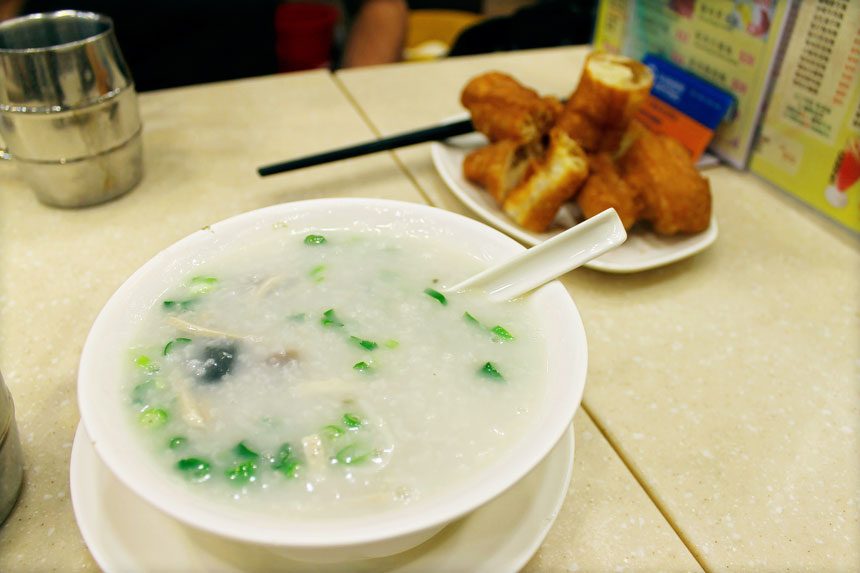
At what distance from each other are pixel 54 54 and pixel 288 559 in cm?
107

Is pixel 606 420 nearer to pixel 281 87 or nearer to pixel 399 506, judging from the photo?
pixel 399 506

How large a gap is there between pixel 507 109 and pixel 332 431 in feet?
3.29

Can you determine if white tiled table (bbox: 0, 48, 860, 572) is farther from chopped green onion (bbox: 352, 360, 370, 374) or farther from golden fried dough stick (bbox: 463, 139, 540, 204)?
chopped green onion (bbox: 352, 360, 370, 374)

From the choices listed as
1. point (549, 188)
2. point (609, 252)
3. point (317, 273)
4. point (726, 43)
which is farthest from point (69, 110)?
point (726, 43)

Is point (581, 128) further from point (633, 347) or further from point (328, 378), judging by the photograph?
point (328, 378)

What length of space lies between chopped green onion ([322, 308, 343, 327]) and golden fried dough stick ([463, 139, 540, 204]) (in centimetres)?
68

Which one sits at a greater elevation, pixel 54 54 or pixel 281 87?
pixel 54 54

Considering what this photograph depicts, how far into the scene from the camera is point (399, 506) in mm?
617

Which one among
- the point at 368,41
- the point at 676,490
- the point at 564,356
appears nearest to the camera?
the point at 564,356

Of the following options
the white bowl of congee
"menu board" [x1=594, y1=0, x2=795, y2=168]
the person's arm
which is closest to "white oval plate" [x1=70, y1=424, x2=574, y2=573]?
the white bowl of congee

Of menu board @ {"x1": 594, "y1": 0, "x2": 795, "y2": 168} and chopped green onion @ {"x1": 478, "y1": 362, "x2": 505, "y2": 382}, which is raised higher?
menu board @ {"x1": 594, "y1": 0, "x2": 795, "y2": 168}

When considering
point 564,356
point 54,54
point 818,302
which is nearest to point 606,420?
point 564,356

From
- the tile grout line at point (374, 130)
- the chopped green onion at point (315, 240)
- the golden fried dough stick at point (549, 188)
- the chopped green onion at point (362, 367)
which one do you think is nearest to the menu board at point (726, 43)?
the golden fried dough stick at point (549, 188)

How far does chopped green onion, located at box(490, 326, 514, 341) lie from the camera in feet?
2.69
